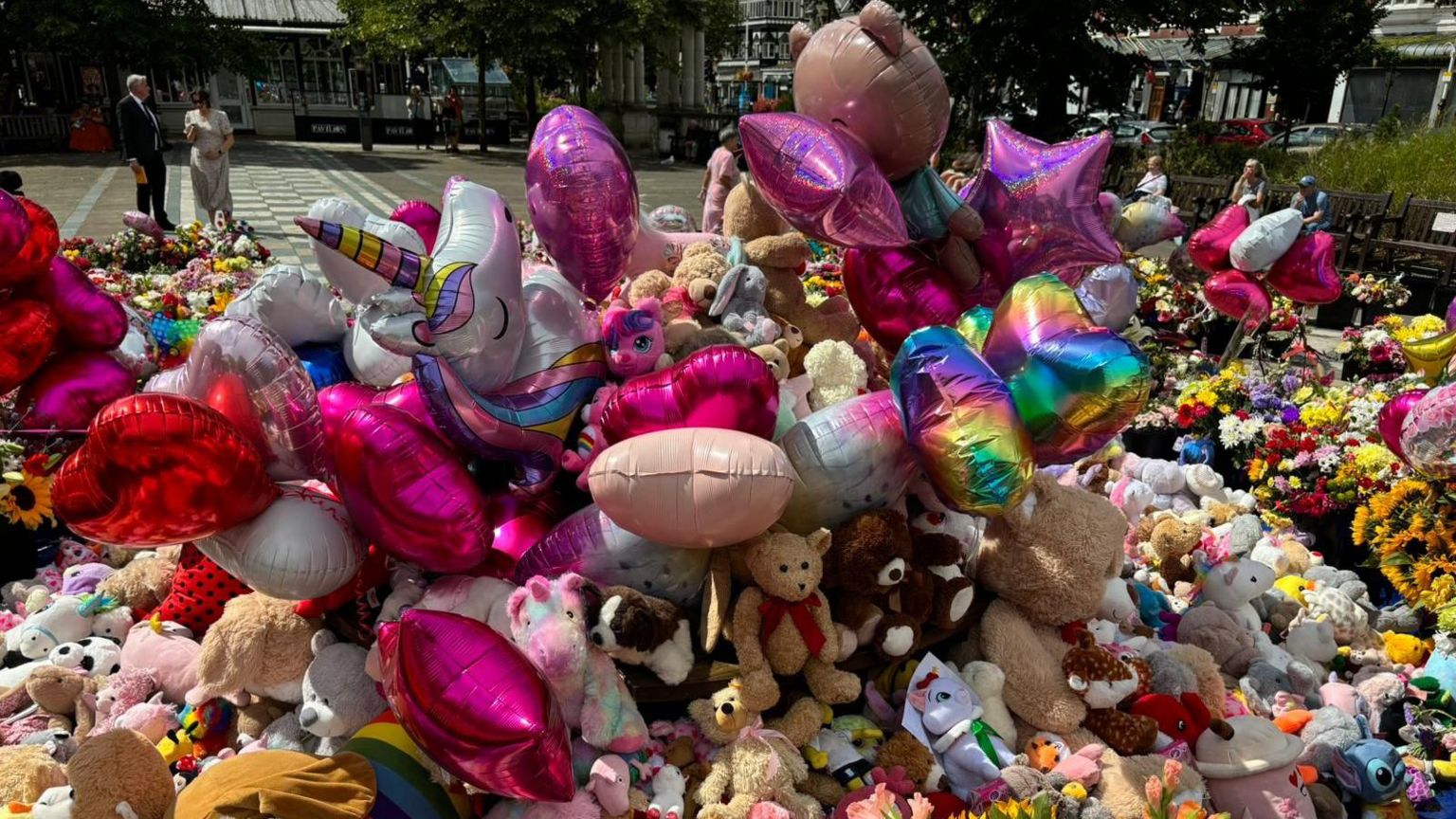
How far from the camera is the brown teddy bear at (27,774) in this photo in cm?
203

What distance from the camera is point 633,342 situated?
2.60 m

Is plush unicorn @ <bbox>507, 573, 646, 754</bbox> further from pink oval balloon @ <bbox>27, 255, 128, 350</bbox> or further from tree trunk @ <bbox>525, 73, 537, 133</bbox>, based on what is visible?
tree trunk @ <bbox>525, 73, 537, 133</bbox>

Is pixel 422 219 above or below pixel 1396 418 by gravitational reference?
above

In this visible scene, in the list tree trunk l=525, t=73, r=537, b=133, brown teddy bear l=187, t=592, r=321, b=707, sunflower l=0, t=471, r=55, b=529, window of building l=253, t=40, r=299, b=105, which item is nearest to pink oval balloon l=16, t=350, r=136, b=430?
sunflower l=0, t=471, r=55, b=529

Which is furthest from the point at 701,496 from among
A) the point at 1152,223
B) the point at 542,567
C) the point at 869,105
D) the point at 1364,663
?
the point at 1152,223

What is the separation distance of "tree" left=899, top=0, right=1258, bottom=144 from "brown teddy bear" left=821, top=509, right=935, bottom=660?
14.4 metres

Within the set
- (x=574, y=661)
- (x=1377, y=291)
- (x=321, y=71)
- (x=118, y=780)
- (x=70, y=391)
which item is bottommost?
(x=1377, y=291)

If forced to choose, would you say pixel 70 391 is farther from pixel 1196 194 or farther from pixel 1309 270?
pixel 1196 194

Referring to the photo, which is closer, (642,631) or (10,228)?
(642,631)

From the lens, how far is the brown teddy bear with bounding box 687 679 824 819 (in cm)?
216

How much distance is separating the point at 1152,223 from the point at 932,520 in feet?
9.79

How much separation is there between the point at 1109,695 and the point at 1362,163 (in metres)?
13.3

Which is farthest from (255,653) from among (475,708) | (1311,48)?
(1311,48)

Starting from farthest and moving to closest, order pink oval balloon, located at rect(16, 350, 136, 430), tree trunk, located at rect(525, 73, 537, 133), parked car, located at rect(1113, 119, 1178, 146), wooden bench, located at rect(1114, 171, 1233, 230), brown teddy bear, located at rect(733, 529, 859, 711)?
parked car, located at rect(1113, 119, 1178, 146), tree trunk, located at rect(525, 73, 537, 133), wooden bench, located at rect(1114, 171, 1233, 230), pink oval balloon, located at rect(16, 350, 136, 430), brown teddy bear, located at rect(733, 529, 859, 711)
